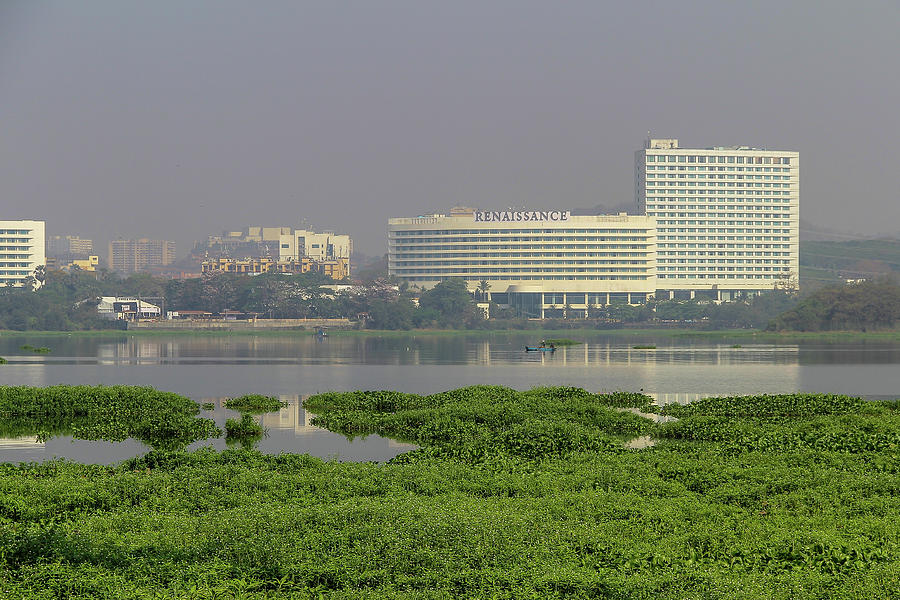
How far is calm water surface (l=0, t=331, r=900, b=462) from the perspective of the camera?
32156mm

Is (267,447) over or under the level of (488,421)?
under

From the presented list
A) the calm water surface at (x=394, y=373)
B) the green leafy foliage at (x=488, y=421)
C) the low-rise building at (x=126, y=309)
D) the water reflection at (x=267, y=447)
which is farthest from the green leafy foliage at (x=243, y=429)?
the low-rise building at (x=126, y=309)

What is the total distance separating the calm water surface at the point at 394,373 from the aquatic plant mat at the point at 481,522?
21.7ft

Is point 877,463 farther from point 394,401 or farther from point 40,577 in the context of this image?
point 394,401

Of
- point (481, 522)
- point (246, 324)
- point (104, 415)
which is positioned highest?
point (246, 324)

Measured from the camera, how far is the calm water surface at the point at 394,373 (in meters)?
32.2

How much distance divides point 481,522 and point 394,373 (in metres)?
54.0

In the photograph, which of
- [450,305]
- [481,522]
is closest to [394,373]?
[481,522]

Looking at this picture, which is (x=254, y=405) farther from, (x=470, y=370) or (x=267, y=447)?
(x=470, y=370)

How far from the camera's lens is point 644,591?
490 inches

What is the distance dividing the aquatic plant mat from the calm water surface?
662 cm

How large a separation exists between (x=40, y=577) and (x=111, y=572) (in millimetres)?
891

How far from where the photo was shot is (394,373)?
226ft

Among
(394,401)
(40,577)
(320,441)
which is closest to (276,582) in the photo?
(40,577)
